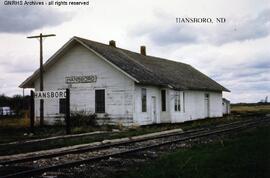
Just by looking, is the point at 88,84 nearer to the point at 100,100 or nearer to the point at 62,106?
the point at 100,100

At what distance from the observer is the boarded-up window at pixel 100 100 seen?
2716cm

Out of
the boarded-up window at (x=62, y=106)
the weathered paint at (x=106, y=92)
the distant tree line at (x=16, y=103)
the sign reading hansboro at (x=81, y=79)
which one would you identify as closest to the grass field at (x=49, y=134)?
the weathered paint at (x=106, y=92)

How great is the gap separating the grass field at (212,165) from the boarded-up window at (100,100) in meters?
15.5

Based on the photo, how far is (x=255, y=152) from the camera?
11.0 meters

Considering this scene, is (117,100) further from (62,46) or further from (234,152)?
(234,152)

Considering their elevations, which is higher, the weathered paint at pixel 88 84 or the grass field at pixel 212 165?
the weathered paint at pixel 88 84

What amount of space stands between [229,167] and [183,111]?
23234mm

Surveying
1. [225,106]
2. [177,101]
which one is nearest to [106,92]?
[177,101]

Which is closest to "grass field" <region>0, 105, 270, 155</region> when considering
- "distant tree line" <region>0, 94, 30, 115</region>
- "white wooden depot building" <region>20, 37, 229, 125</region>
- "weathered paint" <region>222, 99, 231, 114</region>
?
"white wooden depot building" <region>20, 37, 229, 125</region>

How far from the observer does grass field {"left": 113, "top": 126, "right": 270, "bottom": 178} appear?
26.9 feet

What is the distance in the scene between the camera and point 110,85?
27.0 m

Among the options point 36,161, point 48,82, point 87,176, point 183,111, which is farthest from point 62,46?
point 87,176

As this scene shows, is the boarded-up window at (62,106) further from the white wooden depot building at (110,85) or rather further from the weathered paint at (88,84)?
the weathered paint at (88,84)

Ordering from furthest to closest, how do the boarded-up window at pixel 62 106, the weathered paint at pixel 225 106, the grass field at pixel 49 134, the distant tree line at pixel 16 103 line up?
the distant tree line at pixel 16 103 → the weathered paint at pixel 225 106 → the boarded-up window at pixel 62 106 → the grass field at pixel 49 134
